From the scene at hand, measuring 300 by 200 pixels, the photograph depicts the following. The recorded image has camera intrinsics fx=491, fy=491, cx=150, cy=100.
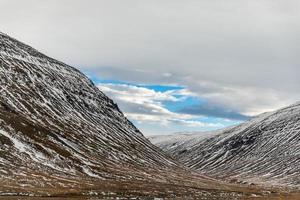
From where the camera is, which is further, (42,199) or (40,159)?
(40,159)

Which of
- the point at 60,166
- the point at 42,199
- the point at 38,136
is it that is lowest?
the point at 42,199

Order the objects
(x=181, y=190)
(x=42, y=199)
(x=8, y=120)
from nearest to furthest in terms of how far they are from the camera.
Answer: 1. (x=42, y=199)
2. (x=181, y=190)
3. (x=8, y=120)

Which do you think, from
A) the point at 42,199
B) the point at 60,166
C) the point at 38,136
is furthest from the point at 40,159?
the point at 42,199

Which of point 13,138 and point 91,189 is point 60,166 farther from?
point 91,189

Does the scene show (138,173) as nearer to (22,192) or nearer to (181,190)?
(181,190)

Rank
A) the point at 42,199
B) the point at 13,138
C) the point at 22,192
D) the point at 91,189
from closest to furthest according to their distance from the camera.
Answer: the point at 42,199, the point at 22,192, the point at 91,189, the point at 13,138

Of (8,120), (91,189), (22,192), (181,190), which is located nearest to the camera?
(22,192)

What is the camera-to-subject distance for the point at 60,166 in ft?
526

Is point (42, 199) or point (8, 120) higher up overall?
point (8, 120)

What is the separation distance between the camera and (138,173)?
190 metres

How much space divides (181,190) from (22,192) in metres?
62.5

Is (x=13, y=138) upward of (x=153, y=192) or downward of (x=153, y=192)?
upward

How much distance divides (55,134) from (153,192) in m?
69.8

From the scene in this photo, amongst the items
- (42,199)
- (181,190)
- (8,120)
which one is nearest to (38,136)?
(8,120)
